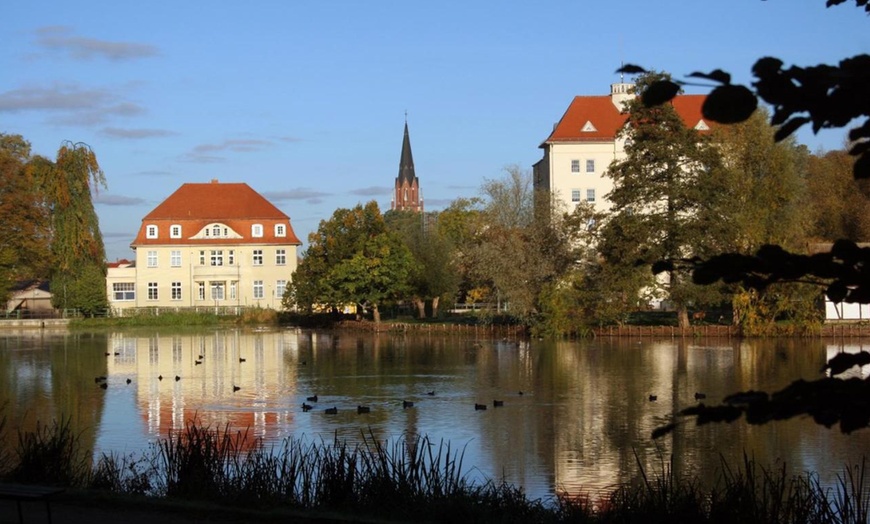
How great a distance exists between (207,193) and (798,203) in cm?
4480

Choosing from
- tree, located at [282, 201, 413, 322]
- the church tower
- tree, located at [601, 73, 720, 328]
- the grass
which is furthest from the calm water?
the church tower

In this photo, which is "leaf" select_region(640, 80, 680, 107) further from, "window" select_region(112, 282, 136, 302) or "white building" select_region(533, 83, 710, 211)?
"window" select_region(112, 282, 136, 302)

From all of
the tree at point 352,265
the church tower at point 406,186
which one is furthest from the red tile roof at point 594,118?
the church tower at point 406,186

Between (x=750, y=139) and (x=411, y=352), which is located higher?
(x=750, y=139)

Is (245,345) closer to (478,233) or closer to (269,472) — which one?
(478,233)

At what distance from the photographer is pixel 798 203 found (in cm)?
5128

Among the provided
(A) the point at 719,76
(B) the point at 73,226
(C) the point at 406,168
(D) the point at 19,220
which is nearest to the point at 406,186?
(C) the point at 406,168

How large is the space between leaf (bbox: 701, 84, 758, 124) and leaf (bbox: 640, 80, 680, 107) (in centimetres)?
14

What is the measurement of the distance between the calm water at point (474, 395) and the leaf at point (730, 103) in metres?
10.4

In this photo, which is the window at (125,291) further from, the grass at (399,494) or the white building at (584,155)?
the grass at (399,494)

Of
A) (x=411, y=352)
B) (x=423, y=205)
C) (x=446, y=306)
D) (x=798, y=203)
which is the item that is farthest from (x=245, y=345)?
(x=423, y=205)

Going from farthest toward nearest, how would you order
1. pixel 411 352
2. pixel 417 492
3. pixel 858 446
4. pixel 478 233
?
pixel 478 233, pixel 411 352, pixel 858 446, pixel 417 492

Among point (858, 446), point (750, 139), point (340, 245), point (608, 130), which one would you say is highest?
point (608, 130)

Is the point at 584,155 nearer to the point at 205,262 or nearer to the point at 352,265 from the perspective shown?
the point at 352,265
